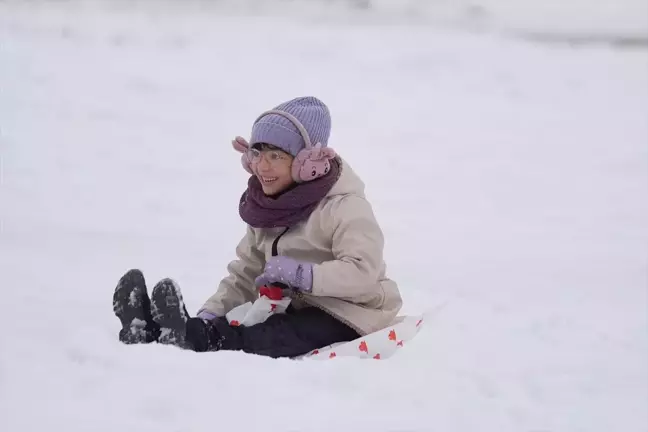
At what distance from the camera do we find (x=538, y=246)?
4859mm

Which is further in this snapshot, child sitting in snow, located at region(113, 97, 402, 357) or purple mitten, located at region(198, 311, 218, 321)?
purple mitten, located at region(198, 311, 218, 321)

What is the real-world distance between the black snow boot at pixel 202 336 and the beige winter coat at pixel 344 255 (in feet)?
1.13

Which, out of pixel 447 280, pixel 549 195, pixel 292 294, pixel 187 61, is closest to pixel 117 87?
pixel 187 61

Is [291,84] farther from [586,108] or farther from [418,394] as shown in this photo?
[418,394]

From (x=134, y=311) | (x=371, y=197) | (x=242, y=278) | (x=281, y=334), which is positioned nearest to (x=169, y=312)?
(x=134, y=311)

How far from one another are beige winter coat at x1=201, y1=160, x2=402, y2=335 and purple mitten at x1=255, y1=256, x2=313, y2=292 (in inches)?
0.9

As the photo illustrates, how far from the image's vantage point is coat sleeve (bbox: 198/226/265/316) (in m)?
3.16

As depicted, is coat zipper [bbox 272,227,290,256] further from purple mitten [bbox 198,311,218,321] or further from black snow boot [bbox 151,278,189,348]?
black snow boot [bbox 151,278,189,348]

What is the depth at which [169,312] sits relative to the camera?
8.38ft

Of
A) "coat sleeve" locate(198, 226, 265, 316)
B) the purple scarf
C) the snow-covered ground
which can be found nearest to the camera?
the snow-covered ground

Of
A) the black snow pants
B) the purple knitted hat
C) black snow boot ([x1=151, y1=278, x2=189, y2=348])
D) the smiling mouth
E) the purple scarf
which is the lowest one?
the black snow pants

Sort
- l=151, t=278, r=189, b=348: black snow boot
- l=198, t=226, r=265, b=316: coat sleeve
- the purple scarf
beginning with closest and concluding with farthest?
1. l=151, t=278, r=189, b=348: black snow boot
2. the purple scarf
3. l=198, t=226, r=265, b=316: coat sleeve

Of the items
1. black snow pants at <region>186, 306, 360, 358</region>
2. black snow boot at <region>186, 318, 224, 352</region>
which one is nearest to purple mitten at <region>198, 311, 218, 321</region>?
black snow pants at <region>186, 306, 360, 358</region>

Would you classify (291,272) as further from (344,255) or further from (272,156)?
(272,156)
